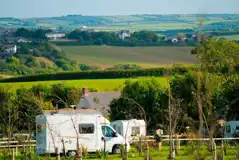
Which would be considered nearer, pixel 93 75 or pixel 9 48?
pixel 93 75

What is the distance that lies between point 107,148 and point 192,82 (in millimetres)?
17940

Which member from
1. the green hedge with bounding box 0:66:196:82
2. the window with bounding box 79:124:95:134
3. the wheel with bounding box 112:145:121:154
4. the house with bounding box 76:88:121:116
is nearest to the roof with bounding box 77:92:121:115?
the house with bounding box 76:88:121:116

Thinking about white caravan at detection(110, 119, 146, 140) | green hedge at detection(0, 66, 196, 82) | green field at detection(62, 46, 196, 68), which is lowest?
white caravan at detection(110, 119, 146, 140)

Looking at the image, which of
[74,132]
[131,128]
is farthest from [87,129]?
[131,128]

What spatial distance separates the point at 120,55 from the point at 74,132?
111 metres

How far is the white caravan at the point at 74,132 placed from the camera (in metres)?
30.7

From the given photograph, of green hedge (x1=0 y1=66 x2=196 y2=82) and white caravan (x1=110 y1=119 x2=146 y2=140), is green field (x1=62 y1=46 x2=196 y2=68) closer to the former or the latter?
green hedge (x1=0 y1=66 x2=196 y2=82)

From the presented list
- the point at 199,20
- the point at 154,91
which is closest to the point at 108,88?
Answer: the point at 154,91

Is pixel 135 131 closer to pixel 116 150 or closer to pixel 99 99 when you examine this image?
pixel 116 150

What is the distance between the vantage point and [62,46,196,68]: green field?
408ft

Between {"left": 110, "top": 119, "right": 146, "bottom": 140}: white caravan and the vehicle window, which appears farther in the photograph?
{"left": 110, "top": 119, "right": 146, "bottom": 140}: white caravan

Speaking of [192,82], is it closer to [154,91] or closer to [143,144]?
[154,91]

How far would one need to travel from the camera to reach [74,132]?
103ft

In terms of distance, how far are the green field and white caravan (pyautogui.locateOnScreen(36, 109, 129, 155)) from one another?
8318cm
